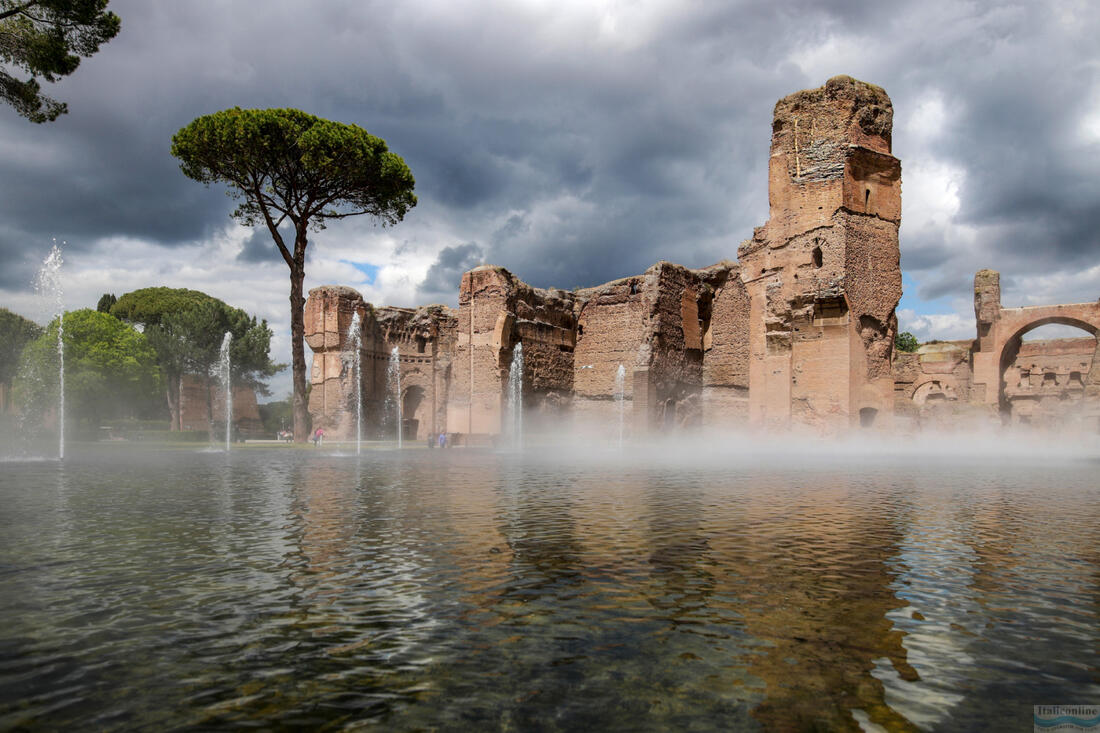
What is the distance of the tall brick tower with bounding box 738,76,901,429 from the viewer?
18438 millimetres

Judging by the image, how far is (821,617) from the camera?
3.46 metres

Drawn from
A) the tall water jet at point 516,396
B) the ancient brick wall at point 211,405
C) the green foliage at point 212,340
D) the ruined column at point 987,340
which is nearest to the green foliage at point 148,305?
the green foliage at point 212,340

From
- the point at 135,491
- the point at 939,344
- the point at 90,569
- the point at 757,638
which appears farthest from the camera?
the point at 939,344

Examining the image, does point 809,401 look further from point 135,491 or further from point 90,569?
point 90,569

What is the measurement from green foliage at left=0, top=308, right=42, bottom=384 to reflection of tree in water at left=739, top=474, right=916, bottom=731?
48079 mm

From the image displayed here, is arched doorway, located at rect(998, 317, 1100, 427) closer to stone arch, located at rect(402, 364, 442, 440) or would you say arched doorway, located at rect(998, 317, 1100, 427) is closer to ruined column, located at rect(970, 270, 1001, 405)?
ruined column, located at rect(970, 270, 1001, 405)

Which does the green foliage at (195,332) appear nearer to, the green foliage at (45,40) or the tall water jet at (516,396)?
the tall water jet at (516,396)

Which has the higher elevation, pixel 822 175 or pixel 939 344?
A: pixel 822 175

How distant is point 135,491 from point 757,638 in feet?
28.1

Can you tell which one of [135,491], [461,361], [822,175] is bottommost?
[135,491]

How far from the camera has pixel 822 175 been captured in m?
18.7

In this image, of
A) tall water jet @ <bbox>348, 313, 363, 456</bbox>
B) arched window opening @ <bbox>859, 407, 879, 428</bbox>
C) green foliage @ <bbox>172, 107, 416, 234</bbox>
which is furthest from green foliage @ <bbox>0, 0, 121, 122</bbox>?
arched window opening @ <bbox>859, 407, 879, 428</bbox>

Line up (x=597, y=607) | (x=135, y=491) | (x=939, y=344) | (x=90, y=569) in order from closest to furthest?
(x=597, y=607)
(x=90, y=569)
(x=135, y=491)
(x=939, y=344)

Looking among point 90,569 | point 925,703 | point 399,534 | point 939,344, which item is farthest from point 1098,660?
point 939,344
